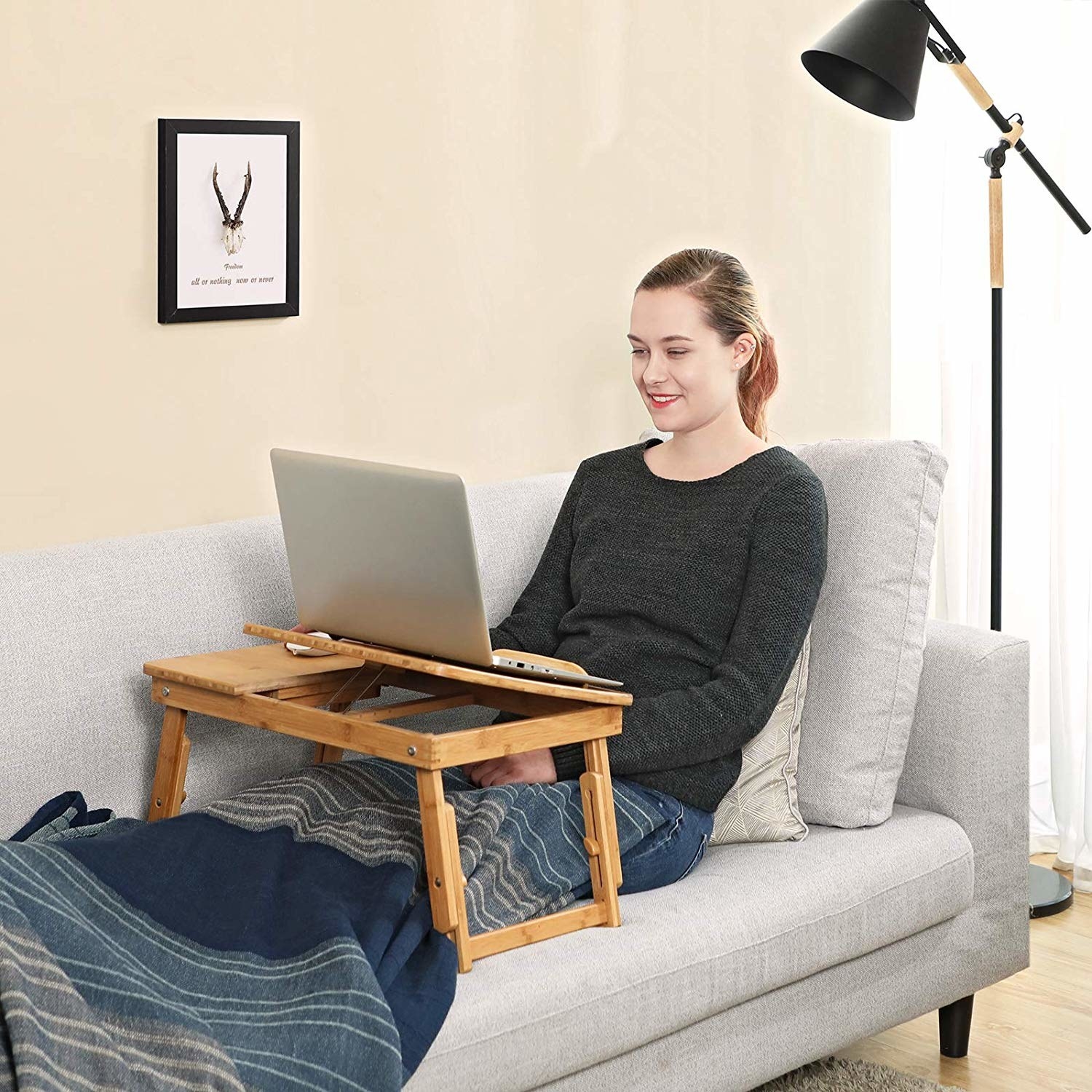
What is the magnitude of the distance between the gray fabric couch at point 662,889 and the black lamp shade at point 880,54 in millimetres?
934

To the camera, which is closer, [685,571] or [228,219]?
[685,571]

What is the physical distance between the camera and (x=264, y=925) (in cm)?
169

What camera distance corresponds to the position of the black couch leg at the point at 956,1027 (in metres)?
2.36

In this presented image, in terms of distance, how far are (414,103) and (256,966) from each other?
1596mm

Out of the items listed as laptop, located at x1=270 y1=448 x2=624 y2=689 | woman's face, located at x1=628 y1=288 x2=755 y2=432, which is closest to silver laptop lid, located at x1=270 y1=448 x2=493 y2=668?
laptop, located at x1=270 y1=448 x2=624 y2=689

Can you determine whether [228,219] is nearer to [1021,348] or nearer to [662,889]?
[662,889]

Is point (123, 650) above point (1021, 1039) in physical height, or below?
above

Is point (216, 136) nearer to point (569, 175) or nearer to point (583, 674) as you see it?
point (569, 175)

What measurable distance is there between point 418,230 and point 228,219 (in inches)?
14.9

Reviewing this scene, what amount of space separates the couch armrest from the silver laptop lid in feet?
2.80

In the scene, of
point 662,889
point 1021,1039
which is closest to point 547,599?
point 662,889

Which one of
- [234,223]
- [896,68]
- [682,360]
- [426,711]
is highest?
[896,68]

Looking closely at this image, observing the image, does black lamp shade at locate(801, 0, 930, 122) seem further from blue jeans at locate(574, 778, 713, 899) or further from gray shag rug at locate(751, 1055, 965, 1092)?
gray shag rug at locate(751, 1055, 965, 1092)

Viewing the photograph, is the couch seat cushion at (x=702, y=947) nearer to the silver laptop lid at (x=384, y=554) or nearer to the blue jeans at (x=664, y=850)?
the blue jeans at (x=664, y=850)
